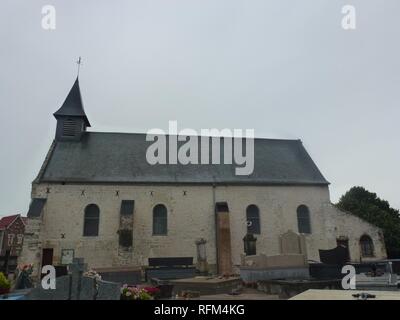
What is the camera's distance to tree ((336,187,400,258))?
26.6 metres

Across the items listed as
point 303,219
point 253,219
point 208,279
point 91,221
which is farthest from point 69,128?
point 303,219

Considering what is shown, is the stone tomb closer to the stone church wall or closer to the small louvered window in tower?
the stone church wall

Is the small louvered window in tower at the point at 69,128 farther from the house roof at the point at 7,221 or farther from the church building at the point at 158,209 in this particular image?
the house roof at the point at 7,221

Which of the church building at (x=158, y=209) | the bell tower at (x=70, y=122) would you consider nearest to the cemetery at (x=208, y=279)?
the church building at (x=158, y=209)

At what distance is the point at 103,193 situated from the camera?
59.5 feet

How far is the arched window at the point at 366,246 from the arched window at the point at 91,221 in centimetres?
1563

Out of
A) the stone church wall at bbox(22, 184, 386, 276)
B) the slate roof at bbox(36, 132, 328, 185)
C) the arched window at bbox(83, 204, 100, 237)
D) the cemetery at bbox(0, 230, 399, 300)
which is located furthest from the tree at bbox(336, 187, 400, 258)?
the arched window at bbox(83, 204, 100, 237)

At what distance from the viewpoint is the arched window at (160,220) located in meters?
18.3

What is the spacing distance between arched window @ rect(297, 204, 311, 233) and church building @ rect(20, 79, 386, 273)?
6 centimetres

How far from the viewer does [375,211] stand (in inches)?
1130

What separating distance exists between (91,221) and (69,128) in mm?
7055

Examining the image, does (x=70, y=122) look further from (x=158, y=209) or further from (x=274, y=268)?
(x=274, y=268)
